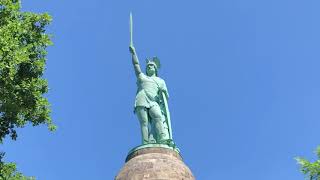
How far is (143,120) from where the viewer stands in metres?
17.7

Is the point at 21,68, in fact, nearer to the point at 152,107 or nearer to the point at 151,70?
the point at 152,107

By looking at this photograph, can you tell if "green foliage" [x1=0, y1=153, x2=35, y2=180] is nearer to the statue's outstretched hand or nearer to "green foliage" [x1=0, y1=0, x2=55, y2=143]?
"green foliage" [x1=0, y1=0, x2=55, y2=143]

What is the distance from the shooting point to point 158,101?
18375 millimetres

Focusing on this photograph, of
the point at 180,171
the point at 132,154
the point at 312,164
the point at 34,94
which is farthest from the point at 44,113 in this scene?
the point at 312,164

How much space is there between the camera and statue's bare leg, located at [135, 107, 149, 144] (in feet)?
56.6

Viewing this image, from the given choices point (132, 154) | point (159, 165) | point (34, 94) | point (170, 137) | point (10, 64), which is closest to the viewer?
point (10, 64)

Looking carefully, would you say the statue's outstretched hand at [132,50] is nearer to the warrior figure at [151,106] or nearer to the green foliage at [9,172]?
the warrior figure at [151,106]

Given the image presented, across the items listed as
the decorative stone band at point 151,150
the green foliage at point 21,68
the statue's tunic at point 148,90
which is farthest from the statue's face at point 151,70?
the green foliage at point 21,68

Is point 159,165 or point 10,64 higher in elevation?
point 10,64

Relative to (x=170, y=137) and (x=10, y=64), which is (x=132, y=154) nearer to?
(x=170, y=137)

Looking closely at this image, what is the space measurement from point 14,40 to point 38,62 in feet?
4.57

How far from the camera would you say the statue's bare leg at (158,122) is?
1714cm

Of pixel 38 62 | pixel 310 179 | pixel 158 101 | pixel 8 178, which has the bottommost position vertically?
pixel 8 178

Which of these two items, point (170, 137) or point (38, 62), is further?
point (170, 137)
